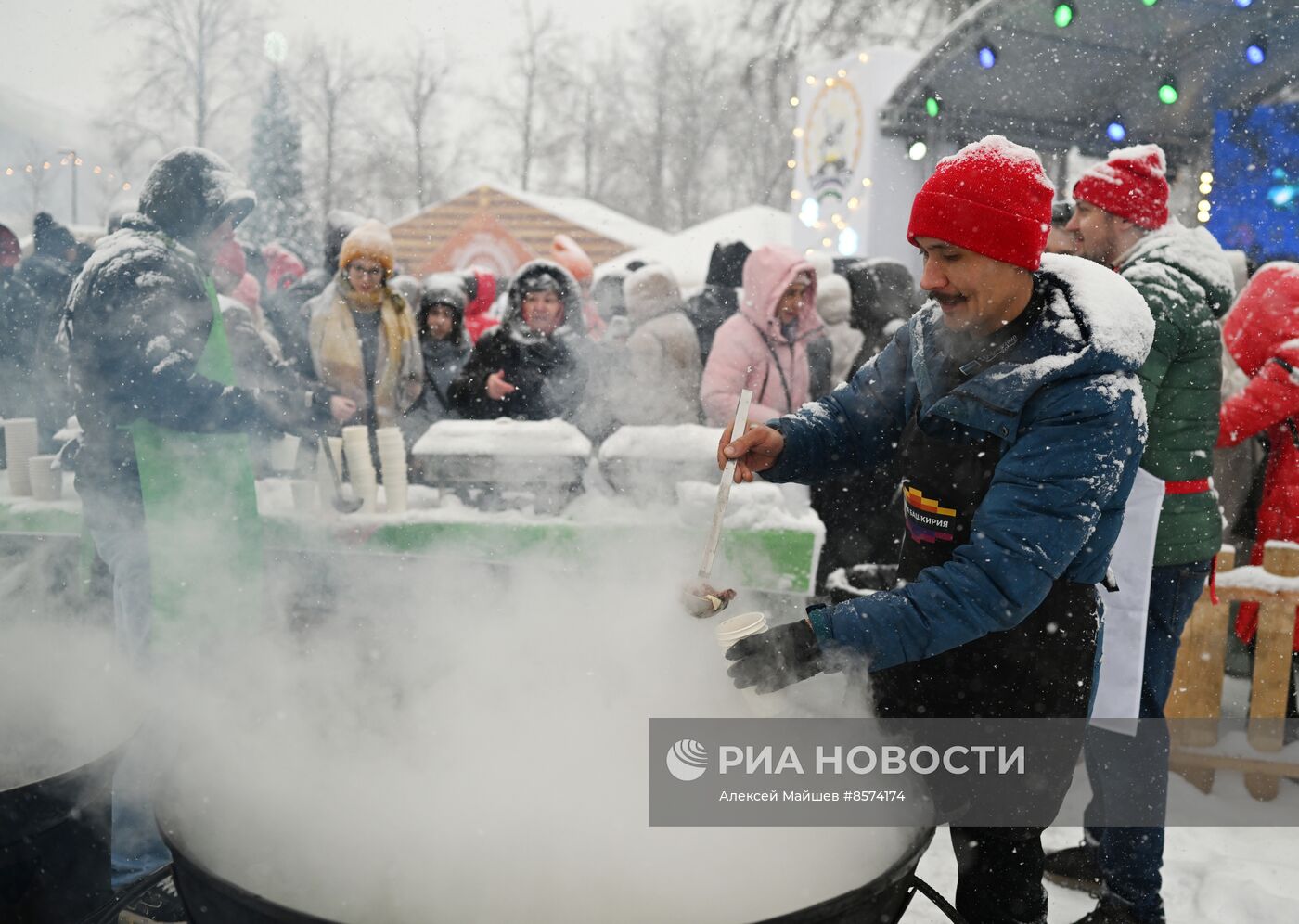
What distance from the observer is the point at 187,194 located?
2.59m

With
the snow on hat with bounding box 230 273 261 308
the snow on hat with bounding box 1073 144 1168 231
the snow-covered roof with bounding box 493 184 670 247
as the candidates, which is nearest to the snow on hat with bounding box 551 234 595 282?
the snow on hat with bounding box 230 273 261 308

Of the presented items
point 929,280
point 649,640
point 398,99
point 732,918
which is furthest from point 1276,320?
point 398,99

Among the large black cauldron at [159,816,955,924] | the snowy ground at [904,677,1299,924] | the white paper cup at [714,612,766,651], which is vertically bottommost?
the snowy ground at [904,677,1299,924]

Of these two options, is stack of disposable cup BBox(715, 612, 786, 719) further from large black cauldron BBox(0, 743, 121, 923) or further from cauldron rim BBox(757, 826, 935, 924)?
large black cauldron BBox(0, 743, 121, 923)

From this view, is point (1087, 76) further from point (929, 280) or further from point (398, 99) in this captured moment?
point (398, 99)

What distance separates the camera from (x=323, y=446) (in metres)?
3.32

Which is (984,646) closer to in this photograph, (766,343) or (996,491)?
(996,491)

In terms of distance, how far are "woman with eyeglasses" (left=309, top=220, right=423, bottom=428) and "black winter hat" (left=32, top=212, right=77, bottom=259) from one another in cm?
177

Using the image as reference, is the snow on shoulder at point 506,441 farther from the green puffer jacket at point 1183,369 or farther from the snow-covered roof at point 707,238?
the snow-covered roof at point 707,238

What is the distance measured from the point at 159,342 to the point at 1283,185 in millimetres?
6411

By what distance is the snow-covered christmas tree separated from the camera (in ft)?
54.2

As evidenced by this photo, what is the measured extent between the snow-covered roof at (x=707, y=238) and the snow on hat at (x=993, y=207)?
8660mm

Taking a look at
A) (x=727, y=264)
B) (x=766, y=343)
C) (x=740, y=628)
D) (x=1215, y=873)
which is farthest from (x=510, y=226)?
(x=740, y=628)

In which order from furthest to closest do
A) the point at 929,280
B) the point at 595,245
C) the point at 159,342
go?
the point at 595,245
the point at 159,342
the point at 929,280
